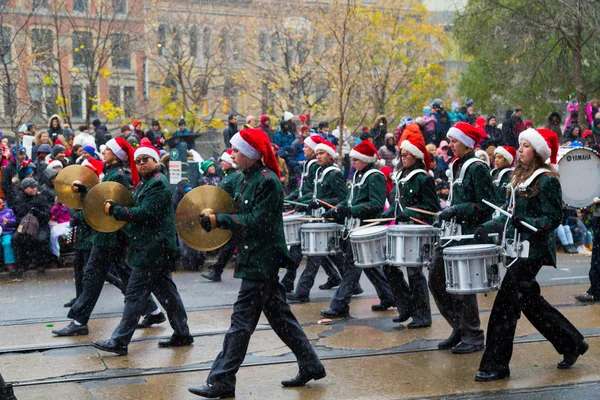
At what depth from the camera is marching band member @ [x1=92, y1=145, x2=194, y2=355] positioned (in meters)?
8.55

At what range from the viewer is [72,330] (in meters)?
9.52

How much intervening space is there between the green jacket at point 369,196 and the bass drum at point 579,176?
6.51ft

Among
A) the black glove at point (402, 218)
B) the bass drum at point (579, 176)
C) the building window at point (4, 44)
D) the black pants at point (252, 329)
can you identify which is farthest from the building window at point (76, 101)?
the black pants at point (252, 329)

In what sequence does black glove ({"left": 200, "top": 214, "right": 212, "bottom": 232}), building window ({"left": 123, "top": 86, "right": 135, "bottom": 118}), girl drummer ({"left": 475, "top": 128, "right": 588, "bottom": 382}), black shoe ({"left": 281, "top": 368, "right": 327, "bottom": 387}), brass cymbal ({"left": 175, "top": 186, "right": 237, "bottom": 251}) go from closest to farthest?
black glove ({"left": 200, "top": 214, "right": 212, "bottom": 232}), brass cymbal ({"left": 175, "top": 186, "right": 237, "bottom": 251}), black shoe ({"left": 281, "top": 368, "right": 327, "bottom": 387}), girl drummer ({"left": 475, "top": 128, "right": 588, "bottom": 382}), building window ({"left": 123, "top": 86, "right": 135, "bottom": 118})

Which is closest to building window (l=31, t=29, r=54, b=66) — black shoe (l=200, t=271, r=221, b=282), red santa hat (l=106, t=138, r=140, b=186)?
black shoe (l=200, t=271, r=221, b=282)

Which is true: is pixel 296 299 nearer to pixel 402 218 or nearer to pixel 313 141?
pixel 313 141

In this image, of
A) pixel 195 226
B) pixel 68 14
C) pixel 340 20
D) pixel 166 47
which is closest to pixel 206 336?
pixel 195 226

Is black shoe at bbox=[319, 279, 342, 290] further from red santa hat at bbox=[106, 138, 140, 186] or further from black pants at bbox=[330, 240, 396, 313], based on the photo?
red santa hat at bbox=[106, 138, 140, 186]

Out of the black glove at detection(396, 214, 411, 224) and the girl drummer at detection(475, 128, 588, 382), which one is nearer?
the girl drummer at detection(475, 128, 588, 382)

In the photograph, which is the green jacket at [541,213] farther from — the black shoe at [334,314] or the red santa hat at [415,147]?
the black shoe at [334,314]

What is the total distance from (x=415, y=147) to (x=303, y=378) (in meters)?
3.18

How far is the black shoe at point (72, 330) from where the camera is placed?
9.49 meters

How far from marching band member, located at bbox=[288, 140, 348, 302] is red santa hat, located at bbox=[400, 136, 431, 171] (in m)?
1.77

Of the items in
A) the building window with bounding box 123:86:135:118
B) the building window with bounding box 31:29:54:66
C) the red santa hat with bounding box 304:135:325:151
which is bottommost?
the red santa hat with bounding box 304:135:325:151
